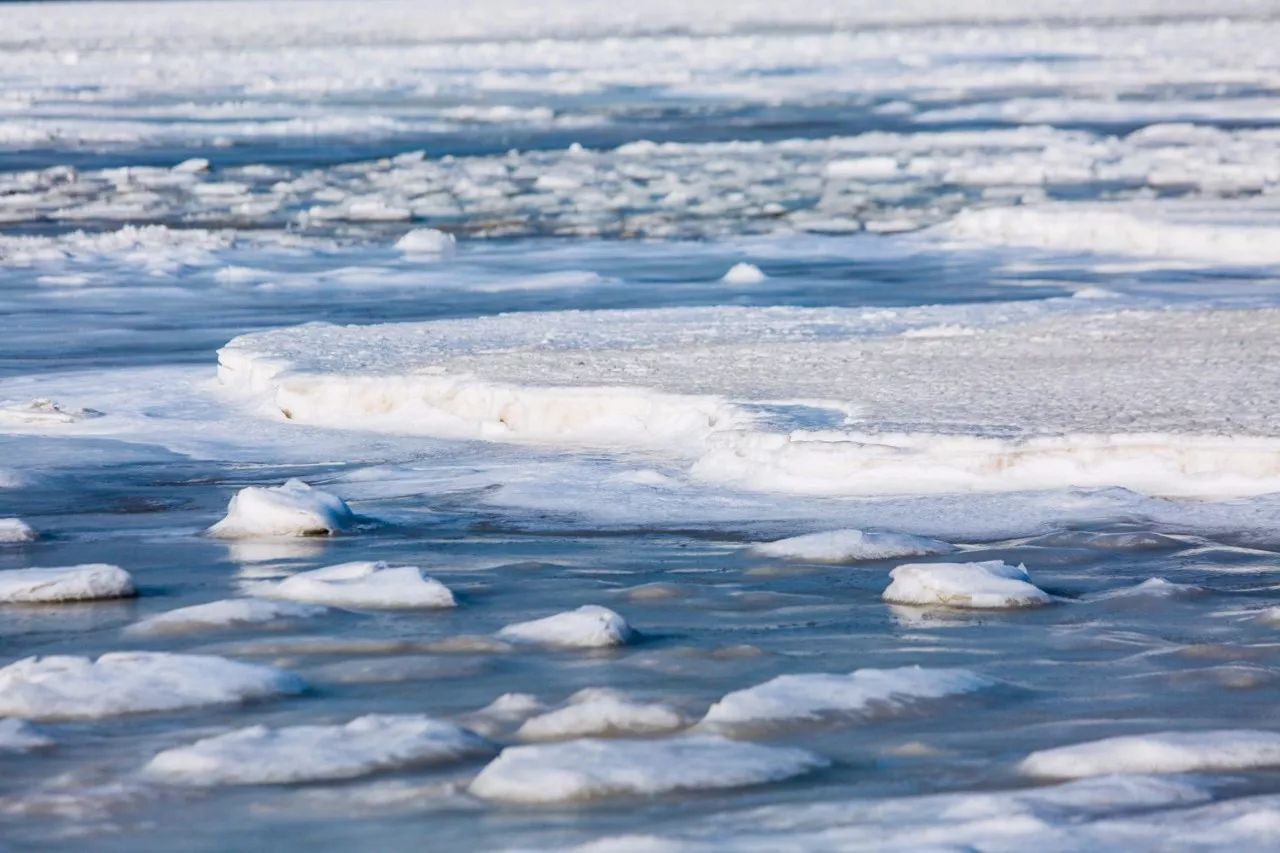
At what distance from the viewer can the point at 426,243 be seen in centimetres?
1403

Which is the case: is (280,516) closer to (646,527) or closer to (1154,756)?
(646,527)

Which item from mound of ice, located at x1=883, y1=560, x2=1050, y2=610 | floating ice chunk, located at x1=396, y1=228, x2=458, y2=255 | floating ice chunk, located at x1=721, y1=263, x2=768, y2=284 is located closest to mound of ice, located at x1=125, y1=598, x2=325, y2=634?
mound of ice, located at x1=883, y1=560, x2=1050, y2=610

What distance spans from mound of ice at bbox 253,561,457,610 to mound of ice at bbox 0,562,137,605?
1.03 feet

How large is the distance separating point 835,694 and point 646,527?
1.80m

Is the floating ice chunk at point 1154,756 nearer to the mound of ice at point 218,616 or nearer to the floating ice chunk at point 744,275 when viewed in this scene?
the mound of ice at point 218,616

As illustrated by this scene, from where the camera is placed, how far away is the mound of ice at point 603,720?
398 centimetres

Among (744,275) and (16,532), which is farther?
(744,275)

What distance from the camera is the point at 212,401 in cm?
821

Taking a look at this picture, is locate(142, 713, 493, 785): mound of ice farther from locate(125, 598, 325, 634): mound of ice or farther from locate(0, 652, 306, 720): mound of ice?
locate(125, 598, 325, 634): mound of ice

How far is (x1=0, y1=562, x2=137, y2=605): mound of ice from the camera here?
511 cm

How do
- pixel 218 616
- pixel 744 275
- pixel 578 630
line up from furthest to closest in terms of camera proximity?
pixel 744 275, pixel 218 616, pixel 578 630

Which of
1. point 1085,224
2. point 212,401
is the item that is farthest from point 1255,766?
point 1085,224

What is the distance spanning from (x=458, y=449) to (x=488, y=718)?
10.1 feet

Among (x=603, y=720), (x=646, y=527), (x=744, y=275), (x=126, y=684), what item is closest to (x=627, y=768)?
(x=603, y=720)
